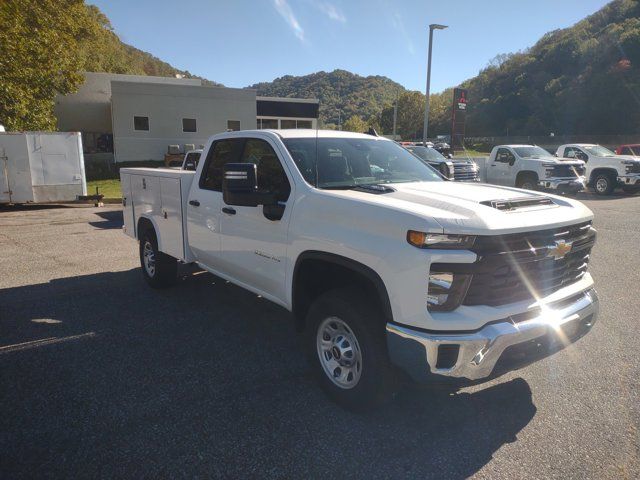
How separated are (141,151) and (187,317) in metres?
26.8

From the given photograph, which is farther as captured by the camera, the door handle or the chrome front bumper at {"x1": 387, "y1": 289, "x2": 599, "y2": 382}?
the door handle

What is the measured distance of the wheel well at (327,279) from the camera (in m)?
2.89

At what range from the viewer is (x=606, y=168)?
57.8 feet

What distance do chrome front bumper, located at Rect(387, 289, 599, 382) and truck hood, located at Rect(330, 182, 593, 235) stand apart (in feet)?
1.88

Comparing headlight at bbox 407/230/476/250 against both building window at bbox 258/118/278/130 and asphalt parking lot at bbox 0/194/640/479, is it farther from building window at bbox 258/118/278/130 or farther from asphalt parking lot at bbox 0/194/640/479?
building window at bbox 258/118/278/130

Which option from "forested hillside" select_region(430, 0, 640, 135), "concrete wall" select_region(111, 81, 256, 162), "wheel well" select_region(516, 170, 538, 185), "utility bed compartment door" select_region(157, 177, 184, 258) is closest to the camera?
"utility bed compartment door" select_region(157, 177, 184, 258)

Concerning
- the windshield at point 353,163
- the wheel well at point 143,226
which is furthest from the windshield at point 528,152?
the wheel well at point 143,226

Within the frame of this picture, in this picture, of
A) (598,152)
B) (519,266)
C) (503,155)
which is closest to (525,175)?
(503,155)

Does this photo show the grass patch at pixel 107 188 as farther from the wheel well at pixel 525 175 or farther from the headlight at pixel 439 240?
the headlight at pixel 439 240

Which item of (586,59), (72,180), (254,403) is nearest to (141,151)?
(72,180)

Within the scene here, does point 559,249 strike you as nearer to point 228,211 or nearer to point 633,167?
point 228,211

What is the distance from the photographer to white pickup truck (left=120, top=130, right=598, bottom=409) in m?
2.68

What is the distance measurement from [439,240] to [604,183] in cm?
1826

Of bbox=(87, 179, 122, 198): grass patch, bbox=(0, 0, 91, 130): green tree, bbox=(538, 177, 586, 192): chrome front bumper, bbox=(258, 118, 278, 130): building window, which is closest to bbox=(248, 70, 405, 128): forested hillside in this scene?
bbox=(258, 118, 278, 130): building window
